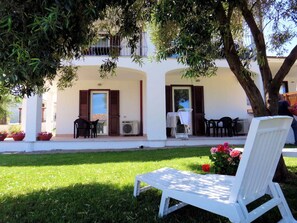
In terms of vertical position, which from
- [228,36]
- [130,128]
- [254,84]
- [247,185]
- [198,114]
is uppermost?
[228,36]

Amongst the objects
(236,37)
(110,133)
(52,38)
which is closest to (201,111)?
(110,133)

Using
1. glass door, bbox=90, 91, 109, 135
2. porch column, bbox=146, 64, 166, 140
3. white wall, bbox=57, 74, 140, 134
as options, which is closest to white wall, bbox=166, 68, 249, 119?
white wall, bbox=57, 74, 140, 134

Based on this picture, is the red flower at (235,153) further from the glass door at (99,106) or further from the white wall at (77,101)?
the glass door at (99,106)

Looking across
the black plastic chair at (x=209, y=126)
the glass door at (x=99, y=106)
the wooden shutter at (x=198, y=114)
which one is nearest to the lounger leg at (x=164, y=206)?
the black plastic chair at (x=209, y=126)

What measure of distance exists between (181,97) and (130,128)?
2911mm

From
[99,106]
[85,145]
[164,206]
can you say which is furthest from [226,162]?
[99,106]

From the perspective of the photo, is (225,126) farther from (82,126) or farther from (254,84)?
(254,84)

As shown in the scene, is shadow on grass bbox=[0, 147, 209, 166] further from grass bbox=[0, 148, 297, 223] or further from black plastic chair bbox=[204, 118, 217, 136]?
black plastic chair bbox=[204, 118, 217, 136]

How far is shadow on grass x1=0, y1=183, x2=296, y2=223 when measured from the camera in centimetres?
284

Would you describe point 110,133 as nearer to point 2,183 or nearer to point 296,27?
point 2,183

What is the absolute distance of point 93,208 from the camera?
316 cm

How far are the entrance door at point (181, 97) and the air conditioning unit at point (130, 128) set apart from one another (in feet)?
7.03

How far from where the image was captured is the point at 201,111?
12086 mm

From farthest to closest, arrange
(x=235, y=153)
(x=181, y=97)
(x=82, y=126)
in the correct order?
(x=181, y=97), (x=82, y=126), (x=235, y=153)
